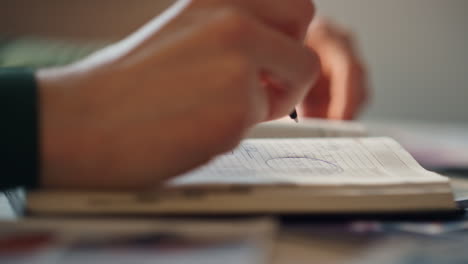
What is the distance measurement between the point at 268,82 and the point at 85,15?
1537 mm

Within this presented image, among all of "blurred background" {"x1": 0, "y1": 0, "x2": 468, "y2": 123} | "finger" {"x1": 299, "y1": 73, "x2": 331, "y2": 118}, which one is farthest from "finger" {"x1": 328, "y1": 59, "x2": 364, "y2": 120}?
"blurred background" {"x1": 0, "y1": 0, "x2": 468, "y2": 123}

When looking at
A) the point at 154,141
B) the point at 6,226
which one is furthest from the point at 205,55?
the point at 6,226

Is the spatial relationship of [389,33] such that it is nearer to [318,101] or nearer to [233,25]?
[318,101]

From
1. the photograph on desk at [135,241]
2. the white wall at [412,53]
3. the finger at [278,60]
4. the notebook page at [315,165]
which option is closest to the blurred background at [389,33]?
the white wall at [412,53]

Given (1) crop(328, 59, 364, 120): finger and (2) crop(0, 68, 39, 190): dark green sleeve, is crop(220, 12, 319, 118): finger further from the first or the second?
(1) crop(328, 59, 364, 120): finger

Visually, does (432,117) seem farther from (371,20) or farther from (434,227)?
(434,227)

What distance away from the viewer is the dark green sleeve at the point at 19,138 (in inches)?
14.8

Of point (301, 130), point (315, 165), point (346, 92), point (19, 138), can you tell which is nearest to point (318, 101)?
point (346, 92)

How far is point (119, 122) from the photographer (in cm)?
38

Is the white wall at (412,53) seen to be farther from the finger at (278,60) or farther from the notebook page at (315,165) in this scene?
the finger at (278,60)

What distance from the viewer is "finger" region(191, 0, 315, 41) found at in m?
0.43

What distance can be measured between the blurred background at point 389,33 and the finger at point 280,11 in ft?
4.82

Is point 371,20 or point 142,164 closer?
point 142,164

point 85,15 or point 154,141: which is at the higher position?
point 85,15
